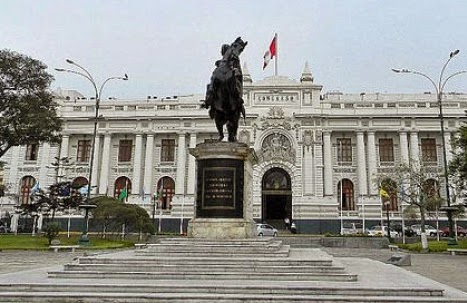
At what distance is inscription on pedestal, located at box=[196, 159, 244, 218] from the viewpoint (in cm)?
1316

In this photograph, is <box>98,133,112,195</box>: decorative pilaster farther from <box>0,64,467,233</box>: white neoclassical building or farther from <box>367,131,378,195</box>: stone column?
<box>367,131,378,195</box>: stone column

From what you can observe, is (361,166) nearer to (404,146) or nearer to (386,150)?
(386,150)

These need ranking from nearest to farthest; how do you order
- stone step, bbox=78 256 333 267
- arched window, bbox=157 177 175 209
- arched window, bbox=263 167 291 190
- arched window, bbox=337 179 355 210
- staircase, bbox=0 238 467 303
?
staircase, bbox=0 238 467 303, stone step, bbox=78 256 333 267, arched window, bbox=337 179 355 210, arched window, bbox=263 167 291 190, arched window, bbox=157 177 175 209

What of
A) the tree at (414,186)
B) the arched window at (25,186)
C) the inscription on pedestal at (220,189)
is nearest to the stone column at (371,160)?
the tree at (414,186)

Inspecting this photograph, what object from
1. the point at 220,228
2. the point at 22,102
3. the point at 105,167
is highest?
the point at 22,102

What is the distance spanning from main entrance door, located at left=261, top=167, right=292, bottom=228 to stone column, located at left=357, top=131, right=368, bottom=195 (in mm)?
7546

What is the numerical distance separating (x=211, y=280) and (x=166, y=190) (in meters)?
41.1

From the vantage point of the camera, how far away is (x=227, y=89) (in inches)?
555

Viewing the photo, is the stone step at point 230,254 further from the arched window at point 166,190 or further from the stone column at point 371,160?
the arched window at point 166,190

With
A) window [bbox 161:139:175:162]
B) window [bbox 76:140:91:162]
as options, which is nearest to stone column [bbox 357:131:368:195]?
window [bbox 161:139:175:162]

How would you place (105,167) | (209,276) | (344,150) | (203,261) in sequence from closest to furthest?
1. (209,276)
2. (203,261)
3. (344,150)
4. (105,167)

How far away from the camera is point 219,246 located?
11867 mm

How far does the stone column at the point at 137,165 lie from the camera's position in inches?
1955

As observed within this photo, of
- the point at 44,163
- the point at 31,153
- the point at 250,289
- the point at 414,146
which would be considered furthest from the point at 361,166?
the point at 250,289
